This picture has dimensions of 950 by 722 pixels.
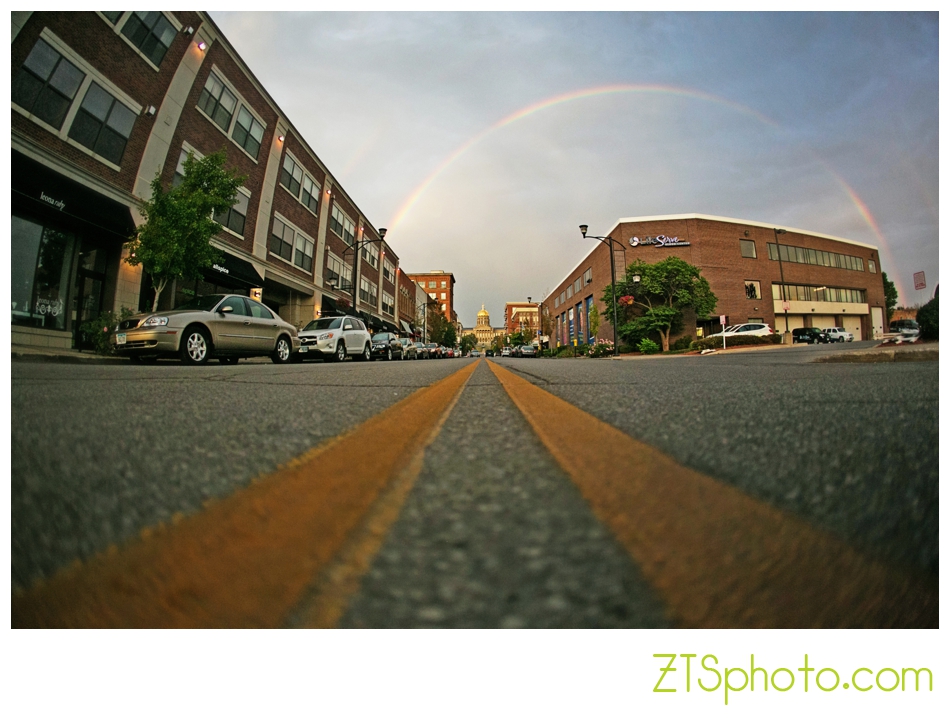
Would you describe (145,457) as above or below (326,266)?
below

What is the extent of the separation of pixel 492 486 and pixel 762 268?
5004 centimetres

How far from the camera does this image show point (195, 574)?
0.51 m

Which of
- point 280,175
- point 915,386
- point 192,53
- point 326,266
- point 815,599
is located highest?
point 192,53

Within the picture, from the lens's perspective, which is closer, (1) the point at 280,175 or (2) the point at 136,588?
(2) the point at 136,588

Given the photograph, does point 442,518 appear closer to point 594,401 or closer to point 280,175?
point 594,401

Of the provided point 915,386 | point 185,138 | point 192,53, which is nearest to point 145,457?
point 915,386

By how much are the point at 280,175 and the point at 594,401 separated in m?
23.5

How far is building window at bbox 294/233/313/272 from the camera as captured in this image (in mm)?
22938

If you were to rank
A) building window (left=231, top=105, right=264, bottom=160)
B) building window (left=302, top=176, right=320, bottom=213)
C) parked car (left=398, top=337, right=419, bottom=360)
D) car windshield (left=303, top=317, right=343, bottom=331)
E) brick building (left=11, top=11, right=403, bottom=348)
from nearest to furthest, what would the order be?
brick building (left=11, top=11, right=403, bottom=348), car windshield (left=303, top=317, right=343, bottom=331), building window (left=231, top=105, right=264, bottom=160), building window (left=302, top=176, right=320, bottom=213), parked car (left=398, top=337, right=419, bottom=360)

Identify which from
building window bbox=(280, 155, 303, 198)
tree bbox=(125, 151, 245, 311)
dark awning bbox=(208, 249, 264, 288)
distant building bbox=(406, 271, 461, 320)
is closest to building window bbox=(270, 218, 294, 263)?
building window bbox=(280, 155, 303, 198)

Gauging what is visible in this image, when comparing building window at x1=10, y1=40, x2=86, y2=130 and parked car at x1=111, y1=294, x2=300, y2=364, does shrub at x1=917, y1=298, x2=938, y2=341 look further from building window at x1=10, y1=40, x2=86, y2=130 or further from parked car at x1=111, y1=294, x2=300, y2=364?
building window at x1=10, y1=40, x2=86, y2=130

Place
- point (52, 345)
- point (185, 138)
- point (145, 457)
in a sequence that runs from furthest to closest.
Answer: point (185, 138)
point (52, 345)
point (145, 457)

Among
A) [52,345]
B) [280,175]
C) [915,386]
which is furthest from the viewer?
[280,175]

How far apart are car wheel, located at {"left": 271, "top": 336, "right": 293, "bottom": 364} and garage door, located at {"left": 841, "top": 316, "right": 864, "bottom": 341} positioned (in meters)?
53.7
